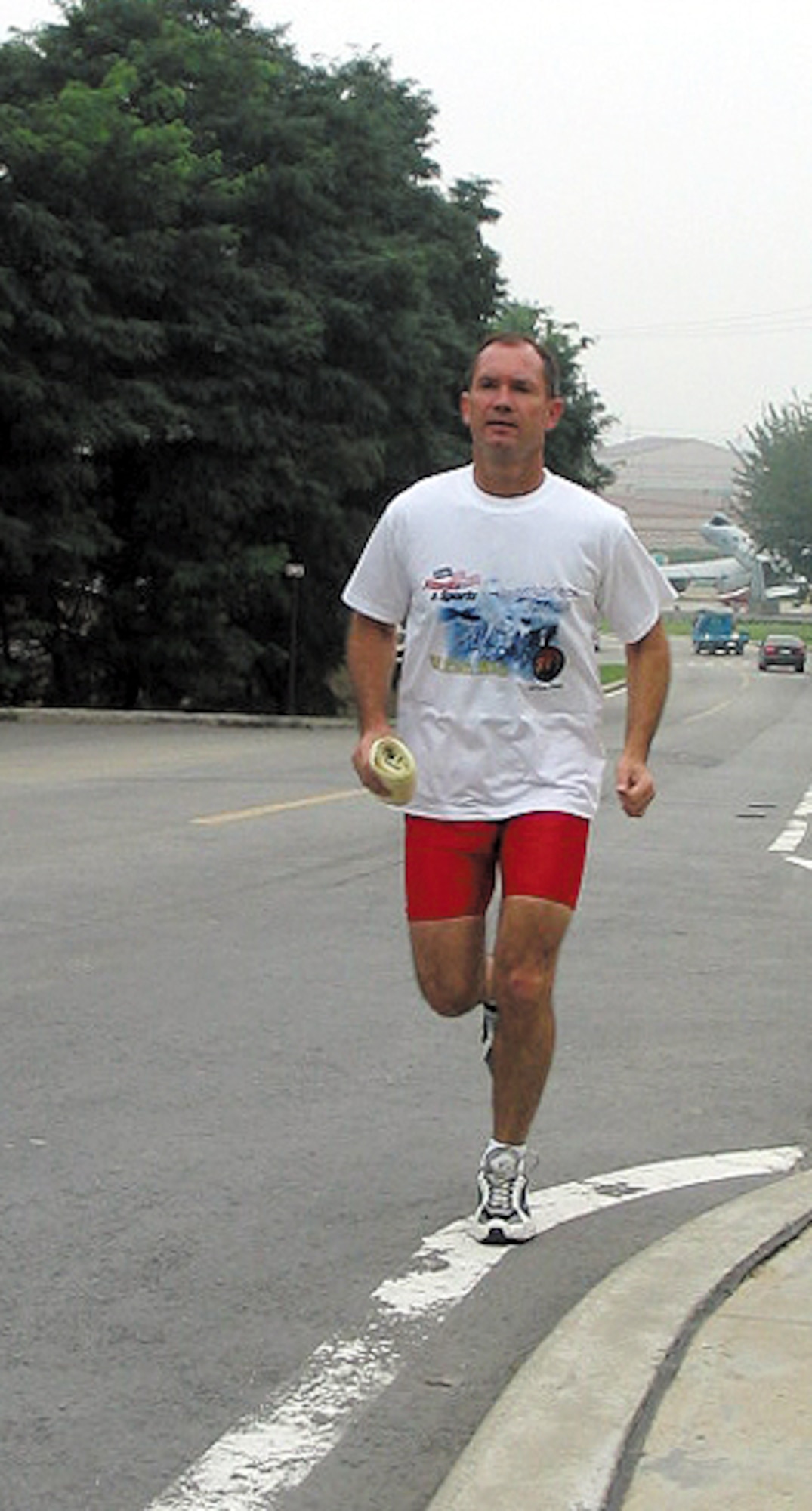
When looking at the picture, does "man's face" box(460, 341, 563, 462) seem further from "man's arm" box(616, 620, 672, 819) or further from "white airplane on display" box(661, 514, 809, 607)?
"white airplane on display" box(661, 514, 809, 607)

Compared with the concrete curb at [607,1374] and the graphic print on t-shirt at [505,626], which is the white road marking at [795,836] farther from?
the concrete curb at [607,1374]

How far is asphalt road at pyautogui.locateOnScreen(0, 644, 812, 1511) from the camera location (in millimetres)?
4289

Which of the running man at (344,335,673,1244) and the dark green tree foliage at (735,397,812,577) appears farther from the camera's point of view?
the dark green tree foliage at (735,397,812,577)

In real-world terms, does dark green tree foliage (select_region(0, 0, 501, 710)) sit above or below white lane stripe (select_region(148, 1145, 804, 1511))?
above

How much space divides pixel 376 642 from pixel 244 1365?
5.90ft

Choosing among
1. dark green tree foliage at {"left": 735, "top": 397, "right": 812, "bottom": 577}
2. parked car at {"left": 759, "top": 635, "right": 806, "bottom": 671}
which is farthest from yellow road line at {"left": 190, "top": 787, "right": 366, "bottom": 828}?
dark green tree foliage at {"left": 735, "top": 397, "right": 812, "bottom": 577}

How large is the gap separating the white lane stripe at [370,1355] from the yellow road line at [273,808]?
Answer: 9.57 meters

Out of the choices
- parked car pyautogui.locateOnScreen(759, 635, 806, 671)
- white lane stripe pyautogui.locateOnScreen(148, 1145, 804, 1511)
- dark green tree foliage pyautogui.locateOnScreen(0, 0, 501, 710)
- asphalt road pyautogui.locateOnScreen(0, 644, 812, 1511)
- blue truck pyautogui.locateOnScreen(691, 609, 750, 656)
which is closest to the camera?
white lane stripe pyautogui.locateOnScreen(148, 1145, 804, 1511)

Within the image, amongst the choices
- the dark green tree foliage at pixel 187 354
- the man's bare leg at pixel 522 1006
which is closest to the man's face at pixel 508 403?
the man's bare leg at pixel 522 1006

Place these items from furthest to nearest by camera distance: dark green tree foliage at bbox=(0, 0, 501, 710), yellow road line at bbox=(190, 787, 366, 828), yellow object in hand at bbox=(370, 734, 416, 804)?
dark green tree foliage at bbox=(0, 0, 501, 710), yellow road line at bbox=(190, 787, 366, 828), yellow object in hand at bbox=(370, 734, 416, 804)

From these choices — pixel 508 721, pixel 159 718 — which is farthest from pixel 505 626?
pixel 159 718

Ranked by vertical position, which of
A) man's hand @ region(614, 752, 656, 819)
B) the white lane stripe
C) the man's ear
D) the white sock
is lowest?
the white lane stripe

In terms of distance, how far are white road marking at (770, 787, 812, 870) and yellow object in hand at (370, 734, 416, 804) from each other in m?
9.06

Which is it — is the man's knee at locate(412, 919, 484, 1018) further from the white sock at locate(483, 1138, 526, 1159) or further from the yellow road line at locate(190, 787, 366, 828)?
the yellow road line at locate(190, 787, 366, 828)
